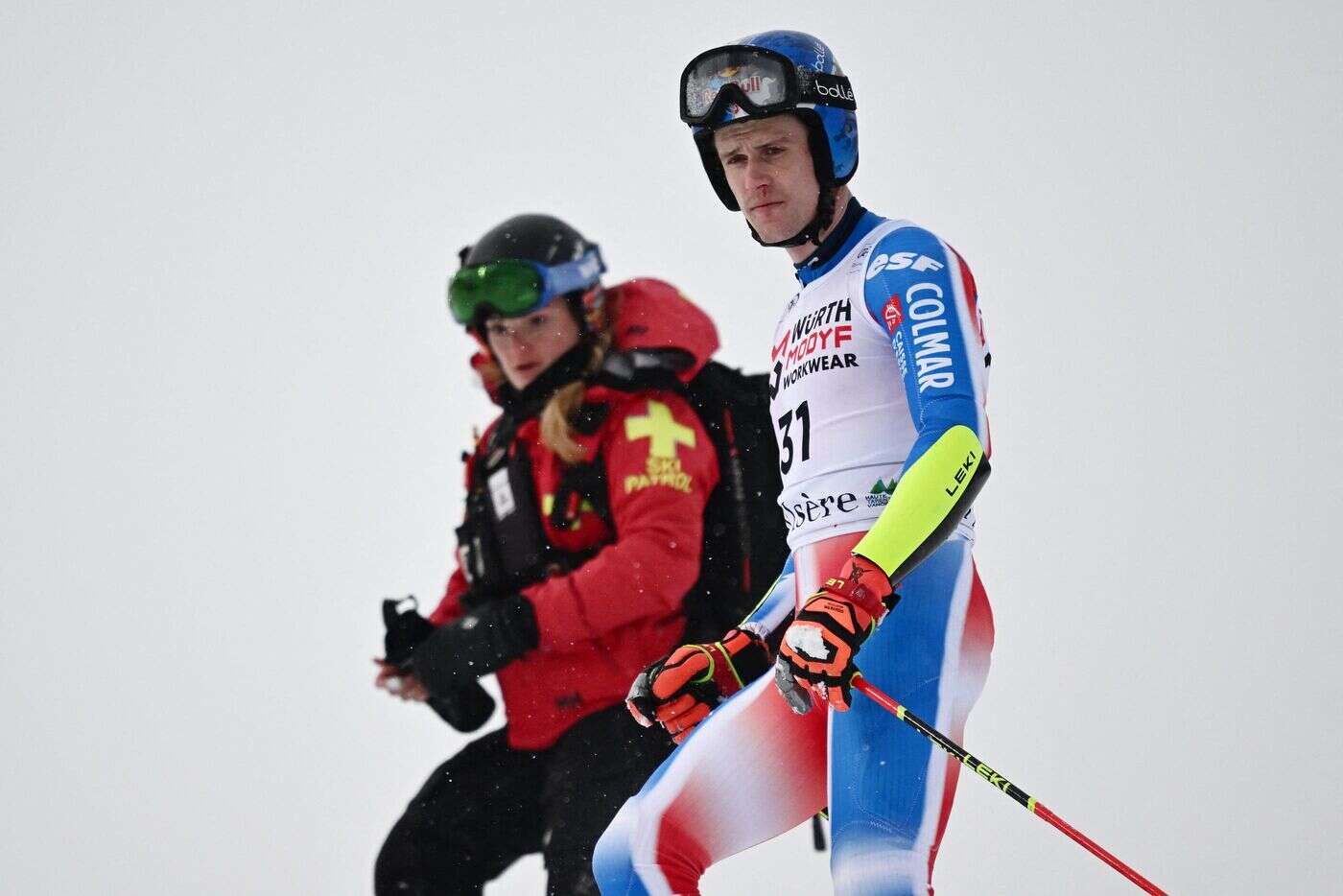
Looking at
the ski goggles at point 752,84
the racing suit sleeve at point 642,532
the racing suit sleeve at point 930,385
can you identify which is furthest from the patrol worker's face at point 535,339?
the racing suit sleeve at point 930,385

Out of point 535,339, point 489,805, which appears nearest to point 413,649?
point 489,805

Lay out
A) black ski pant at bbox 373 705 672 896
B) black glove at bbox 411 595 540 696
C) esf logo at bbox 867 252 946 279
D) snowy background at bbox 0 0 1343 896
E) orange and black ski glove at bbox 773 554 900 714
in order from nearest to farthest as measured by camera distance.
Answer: orange and black ski glove at bbox 773 554 900 714
esf logo at bbox 867 252 946 279
black ski pant at bbox 373 705 672 896
black glove at bbox 411 595 540 696
snowy background at bbox 0 0 1343 896

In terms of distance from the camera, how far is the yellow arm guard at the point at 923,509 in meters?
2.39

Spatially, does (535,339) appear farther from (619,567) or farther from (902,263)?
(902,263)

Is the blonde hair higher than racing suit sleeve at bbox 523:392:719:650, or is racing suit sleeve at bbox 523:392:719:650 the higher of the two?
the blonde hair

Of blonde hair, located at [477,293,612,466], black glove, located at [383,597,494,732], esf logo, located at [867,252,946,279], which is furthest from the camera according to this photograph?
black glove, located at [383,597,494,732]

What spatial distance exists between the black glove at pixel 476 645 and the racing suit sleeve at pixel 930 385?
1.55m

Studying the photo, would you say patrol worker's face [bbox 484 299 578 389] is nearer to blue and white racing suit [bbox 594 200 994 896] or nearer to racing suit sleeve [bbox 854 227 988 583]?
blue and white racing suit [bbox 594 200 994 896]

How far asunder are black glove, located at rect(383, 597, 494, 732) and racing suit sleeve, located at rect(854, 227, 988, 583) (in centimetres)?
194

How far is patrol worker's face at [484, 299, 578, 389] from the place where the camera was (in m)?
4.36

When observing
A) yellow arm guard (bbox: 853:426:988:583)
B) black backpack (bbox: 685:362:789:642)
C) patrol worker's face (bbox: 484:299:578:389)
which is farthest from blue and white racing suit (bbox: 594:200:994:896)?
patrol worker's face (bbox: 484:299:578:389)

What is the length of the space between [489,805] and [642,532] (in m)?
0.78

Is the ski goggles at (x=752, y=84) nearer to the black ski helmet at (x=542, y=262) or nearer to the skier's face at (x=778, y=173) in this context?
the skier's face at (x=778, y=173)

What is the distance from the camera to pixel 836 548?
2.78m
